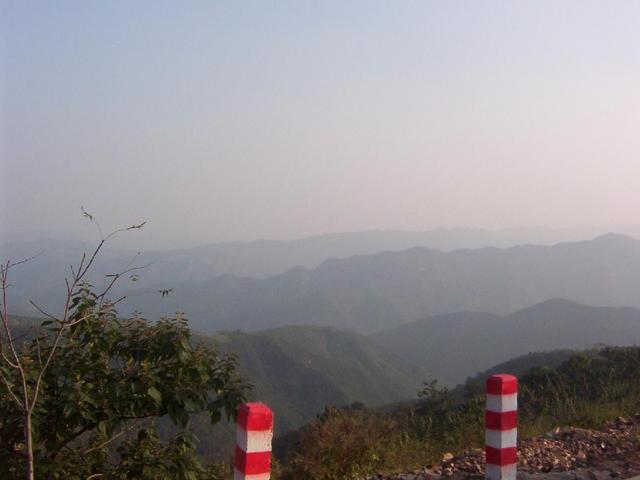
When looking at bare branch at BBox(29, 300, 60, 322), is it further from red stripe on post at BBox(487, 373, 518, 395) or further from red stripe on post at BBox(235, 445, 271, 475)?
red stripe on post at BBox(487, 373, 518, 395)

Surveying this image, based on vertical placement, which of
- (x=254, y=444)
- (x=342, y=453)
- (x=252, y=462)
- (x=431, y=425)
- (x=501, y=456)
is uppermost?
(x=254, y=444)

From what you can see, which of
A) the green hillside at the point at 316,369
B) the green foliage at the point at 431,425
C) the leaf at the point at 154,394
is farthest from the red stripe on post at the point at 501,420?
the green hillside at the point at 316,369

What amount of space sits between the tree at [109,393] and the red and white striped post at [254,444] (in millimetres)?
1092

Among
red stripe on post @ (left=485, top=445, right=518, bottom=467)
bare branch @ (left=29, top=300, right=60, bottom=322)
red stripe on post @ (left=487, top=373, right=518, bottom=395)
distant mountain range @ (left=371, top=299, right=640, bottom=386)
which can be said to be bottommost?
distant mountain range @ (left=371, top=299, right=640, bottom=386)

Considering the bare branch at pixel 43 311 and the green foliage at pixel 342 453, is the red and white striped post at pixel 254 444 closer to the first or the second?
the bare branch at pixel 43 311

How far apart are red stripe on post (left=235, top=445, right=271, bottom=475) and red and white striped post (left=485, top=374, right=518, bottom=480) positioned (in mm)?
2127

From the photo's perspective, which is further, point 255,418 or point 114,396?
point 114,396

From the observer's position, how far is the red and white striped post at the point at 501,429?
5.09 meters

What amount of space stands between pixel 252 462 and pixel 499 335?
14078cm

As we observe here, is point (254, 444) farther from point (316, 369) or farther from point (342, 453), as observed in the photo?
point (316, 369)

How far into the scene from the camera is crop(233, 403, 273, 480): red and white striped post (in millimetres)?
3873

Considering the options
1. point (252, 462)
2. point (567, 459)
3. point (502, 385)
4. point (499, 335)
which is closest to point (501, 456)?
point (502, 385)

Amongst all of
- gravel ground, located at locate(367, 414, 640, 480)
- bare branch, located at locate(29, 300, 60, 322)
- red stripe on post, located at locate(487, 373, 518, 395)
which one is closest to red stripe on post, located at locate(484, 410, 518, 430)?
red stripe on post, located at locate(487, 373, 518, 395)

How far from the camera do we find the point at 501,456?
5.07 meters
